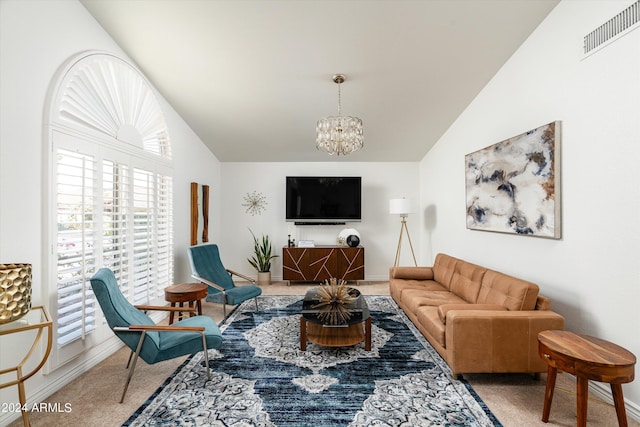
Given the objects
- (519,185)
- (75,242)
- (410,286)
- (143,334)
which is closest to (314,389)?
(143,334)

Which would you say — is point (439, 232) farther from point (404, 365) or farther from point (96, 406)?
point (96, 406)

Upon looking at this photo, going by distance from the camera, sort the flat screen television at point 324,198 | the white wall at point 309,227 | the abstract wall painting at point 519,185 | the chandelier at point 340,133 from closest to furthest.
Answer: the abstract wall painting at point 519,185, the chandelier at point 340,133, the flat screen television at point 324,198, the white wall at point 309,227

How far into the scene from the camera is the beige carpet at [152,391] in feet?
6.63

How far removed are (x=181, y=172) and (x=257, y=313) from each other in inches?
94.5

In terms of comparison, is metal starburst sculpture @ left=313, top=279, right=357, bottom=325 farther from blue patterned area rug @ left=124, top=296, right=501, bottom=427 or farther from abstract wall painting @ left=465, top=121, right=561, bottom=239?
abstract wall painting @ left=465, top=121, right=561, bottom=239

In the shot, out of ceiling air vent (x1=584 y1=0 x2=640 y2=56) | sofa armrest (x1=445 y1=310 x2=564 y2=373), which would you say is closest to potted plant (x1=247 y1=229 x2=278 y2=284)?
sofa armrest (x1=445 y1=310 x2=564 y2=373)

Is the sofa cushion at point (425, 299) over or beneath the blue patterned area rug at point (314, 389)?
over

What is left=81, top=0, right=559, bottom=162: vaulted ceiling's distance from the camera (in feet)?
9.11

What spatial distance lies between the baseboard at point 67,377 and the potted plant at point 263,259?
295cm

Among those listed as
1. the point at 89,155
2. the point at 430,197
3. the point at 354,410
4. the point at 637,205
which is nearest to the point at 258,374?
the point at 354,410

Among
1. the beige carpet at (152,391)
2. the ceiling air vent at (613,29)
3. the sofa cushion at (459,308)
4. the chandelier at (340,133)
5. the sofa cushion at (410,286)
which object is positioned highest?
the ceiling air vent at (613,29)

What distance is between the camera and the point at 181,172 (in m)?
4.50

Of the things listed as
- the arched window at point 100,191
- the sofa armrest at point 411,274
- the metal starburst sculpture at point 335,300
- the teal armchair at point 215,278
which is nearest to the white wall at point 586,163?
the sofa armrest at point 411,274

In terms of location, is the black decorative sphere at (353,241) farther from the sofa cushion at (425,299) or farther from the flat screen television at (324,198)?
the sofa cushion at (425,299)
